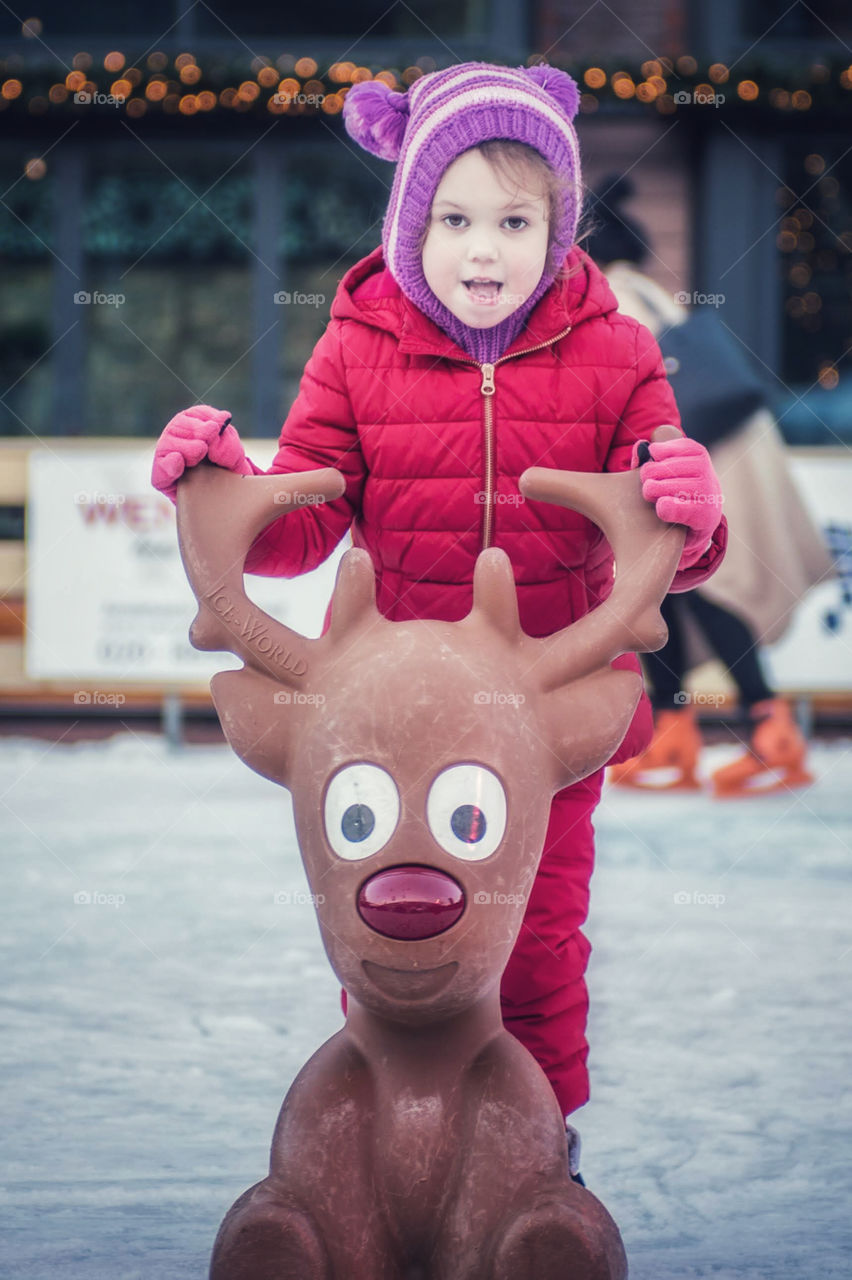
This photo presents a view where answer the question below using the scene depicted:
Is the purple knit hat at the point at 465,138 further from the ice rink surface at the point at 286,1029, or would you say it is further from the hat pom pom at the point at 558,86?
the ice rink surface at the point at 286,1029

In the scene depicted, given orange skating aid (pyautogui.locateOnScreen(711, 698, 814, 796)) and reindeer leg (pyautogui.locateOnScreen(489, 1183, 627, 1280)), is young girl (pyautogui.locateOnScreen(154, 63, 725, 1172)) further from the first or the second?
orange skating aid (pyautogui.locateOnScreen(711, 698, 814, 796))

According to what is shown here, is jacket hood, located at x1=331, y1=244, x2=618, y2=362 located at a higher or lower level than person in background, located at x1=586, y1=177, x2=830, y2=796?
higher

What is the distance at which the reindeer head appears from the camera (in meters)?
1.60

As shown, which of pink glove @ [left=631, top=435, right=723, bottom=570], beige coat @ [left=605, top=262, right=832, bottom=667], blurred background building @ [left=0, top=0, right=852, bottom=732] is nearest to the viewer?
pink glove @ [left=631, top=435, right=723, bottom=570]

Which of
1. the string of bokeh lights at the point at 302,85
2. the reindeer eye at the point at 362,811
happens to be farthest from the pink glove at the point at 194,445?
the string of bokeh lights at the point at 302,85

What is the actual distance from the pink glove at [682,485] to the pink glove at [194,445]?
485mm

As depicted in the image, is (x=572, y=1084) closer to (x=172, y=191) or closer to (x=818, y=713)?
(x=818, y=713)

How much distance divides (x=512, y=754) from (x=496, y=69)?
88cm

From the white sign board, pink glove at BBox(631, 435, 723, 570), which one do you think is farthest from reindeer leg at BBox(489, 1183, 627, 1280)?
the white sign board

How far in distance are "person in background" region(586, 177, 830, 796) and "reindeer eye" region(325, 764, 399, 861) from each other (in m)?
3.43

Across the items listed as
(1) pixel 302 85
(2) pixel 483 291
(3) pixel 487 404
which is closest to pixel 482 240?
(2) pixel 483 291

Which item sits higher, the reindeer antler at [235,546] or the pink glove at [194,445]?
the pink glove at [194,445]

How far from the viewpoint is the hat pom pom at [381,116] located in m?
2.00

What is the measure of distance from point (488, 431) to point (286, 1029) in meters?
1.31
